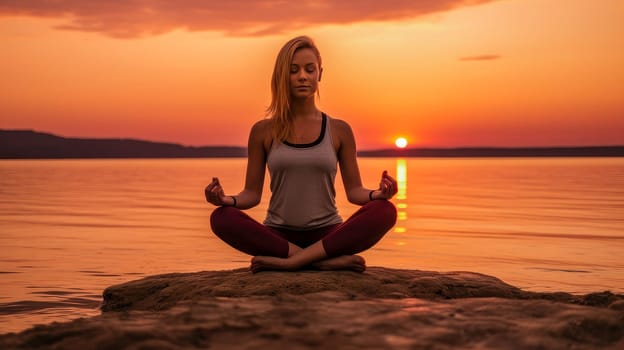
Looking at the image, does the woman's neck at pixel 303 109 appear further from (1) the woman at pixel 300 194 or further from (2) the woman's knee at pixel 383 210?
(2) the woman's knee at pixel 383 210

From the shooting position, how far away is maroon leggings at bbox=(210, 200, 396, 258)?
258 inches

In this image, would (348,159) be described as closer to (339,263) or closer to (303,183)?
(303,183)

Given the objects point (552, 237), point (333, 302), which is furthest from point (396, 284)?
point (552, 237)

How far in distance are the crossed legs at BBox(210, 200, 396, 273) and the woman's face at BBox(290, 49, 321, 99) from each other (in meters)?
1.26

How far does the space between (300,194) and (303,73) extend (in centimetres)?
115

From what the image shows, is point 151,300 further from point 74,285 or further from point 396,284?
point 74,285

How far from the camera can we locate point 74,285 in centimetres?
1009

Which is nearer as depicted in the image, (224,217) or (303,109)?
(224,217)

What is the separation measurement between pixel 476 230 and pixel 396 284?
39.6ft

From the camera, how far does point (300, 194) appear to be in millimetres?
6676

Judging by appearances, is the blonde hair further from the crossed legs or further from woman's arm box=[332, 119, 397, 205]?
the crossed legs

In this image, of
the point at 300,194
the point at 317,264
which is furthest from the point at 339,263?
the point at 300,194

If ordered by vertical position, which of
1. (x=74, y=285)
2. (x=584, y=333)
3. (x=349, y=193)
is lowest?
(x=74, y=285)

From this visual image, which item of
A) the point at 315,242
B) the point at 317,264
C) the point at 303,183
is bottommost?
the point at 317,264
